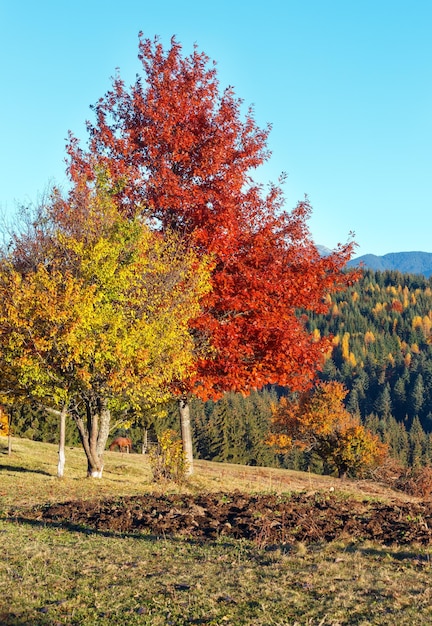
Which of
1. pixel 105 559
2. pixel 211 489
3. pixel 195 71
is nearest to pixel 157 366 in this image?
pixel 211 489

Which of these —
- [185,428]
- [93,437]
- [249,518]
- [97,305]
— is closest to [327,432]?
[185,428]

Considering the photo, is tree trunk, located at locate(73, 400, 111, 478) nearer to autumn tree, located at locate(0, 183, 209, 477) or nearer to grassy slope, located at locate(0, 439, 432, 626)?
autumn tree, located at locate(0, 183, 209, 477)

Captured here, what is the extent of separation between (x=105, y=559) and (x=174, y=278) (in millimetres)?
10003

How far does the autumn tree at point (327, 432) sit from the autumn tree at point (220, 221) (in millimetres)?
31276

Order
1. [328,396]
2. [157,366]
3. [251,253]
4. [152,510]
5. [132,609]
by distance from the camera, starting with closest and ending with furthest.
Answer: [132,609] < [152,510] < [157,366] < [251,253] < [328,396]

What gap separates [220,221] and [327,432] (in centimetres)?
3907

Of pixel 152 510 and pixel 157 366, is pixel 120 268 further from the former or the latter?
pixel 152 510

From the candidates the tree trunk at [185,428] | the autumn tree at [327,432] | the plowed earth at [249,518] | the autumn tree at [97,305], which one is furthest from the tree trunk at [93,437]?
the autumn tree at [327,432]

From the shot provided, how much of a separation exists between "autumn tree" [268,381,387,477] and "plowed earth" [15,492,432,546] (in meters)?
36.2

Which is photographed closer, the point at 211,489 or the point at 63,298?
the point at 63,298

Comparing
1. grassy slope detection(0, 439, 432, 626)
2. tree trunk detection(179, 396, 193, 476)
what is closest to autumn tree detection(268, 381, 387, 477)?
tree trunk detection(179, 396, 193, 476)

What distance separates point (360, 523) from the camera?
1022 cm

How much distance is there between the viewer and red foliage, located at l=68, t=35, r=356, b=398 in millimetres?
17625

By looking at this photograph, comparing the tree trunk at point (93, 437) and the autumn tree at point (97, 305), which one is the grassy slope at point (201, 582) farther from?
the tree trunk at point (93, 437)
